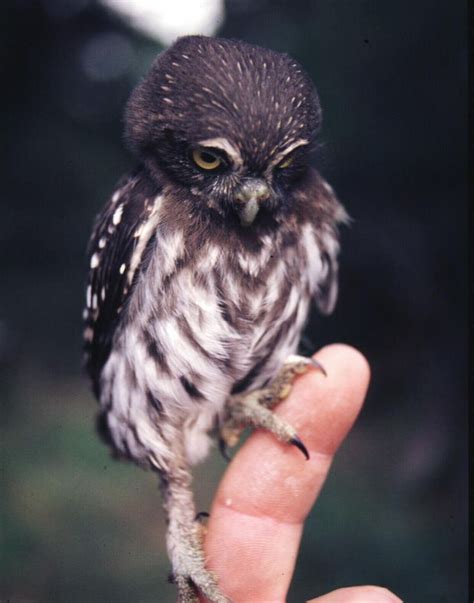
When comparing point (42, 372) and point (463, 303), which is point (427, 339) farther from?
point (42, 372)

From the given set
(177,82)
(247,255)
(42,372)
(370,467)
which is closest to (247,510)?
(247,255)

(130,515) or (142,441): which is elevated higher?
(142,441)

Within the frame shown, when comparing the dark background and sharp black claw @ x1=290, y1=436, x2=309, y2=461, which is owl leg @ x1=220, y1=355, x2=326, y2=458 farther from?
the dark background

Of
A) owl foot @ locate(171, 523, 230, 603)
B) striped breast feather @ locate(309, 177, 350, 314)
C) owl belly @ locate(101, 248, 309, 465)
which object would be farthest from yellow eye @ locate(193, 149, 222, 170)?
owl foot @ locate(171, 523, 230, 603)

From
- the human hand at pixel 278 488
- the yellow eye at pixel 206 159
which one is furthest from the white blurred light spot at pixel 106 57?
the human hand at pixel 278 488

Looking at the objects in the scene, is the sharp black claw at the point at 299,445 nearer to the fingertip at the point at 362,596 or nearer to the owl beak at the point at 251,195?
the fingertip at the point at 362,596

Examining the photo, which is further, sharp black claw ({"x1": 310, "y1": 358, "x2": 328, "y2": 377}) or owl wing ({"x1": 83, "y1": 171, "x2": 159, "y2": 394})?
sharp black claw ({"x1": 310, "y1": 358, "x2": 328, "y2": 377})
